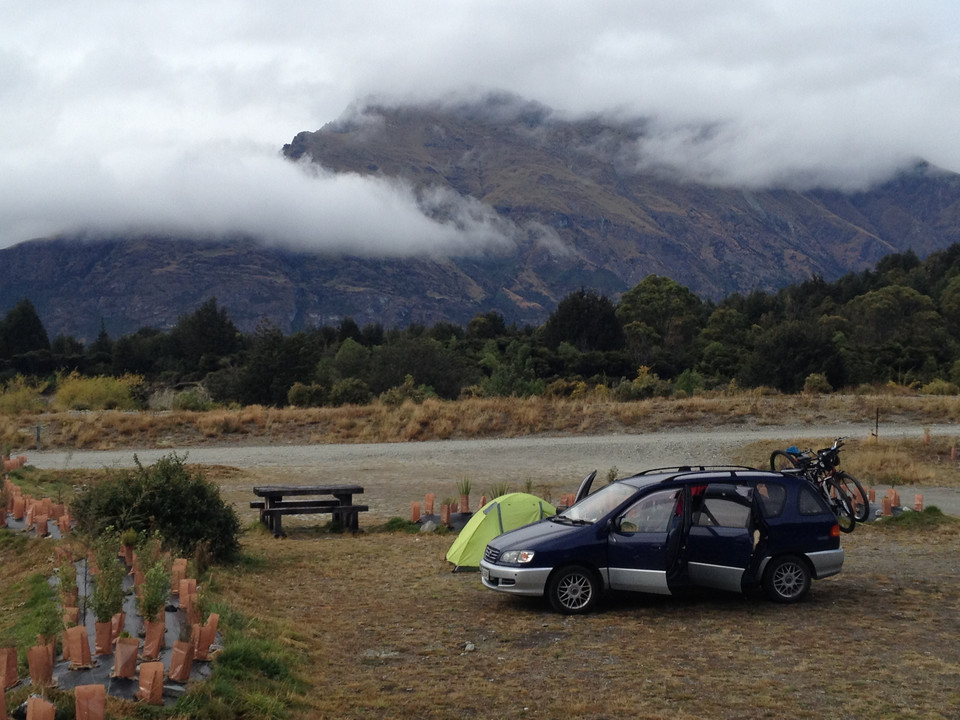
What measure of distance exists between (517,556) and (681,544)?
159 cm

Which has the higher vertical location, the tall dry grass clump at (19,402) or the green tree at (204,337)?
the green tree at (204,337)

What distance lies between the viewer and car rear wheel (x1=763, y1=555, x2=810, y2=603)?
10062 millimetres

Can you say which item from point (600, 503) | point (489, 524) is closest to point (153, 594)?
Answer: point (600, 503)

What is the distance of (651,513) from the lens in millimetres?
10023

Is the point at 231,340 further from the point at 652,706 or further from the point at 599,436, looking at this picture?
the point at 652,706

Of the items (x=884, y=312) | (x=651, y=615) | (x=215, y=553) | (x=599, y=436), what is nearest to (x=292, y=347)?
(x=599, y=436)

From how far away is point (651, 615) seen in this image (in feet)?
32.0

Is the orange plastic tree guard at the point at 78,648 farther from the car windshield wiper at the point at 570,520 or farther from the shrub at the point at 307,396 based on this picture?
the shrub at the point at 307,396

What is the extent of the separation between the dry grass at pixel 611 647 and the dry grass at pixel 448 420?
18947 millimetres

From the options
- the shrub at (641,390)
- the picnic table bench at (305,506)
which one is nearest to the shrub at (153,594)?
the picnic table bench at (305,506)

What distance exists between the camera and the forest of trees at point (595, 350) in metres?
45.2

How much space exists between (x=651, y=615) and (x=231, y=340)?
233 ft

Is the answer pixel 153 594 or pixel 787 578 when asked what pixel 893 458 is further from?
pixel 153 594

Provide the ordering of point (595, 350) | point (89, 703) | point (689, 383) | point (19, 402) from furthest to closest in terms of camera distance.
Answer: point (595, 350), point (689, 383), point (19, 402), point (89, 703)
